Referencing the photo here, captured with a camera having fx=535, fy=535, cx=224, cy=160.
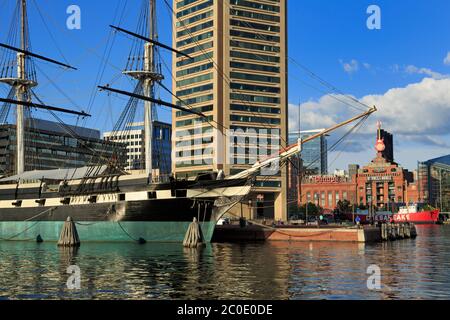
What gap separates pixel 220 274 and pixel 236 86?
95649 mm

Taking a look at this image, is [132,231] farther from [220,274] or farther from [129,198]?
[220,274]

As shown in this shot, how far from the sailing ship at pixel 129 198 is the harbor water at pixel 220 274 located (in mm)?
5235

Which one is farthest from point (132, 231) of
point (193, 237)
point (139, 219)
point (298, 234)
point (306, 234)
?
point (306, 234)

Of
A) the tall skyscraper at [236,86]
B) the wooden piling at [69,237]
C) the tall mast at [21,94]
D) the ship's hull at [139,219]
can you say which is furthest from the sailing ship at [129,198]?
the tall skyscraper at [236,86]

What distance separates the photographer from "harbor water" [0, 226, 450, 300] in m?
23.1

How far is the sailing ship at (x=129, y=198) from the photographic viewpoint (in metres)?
49.7

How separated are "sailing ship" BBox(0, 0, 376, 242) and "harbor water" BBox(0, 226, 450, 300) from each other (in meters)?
5.24

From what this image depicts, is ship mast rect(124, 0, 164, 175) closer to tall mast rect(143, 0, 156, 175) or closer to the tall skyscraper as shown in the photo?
tall mast rect(143, 0, 156, 175)

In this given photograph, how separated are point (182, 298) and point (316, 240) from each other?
119 feet

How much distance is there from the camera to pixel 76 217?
178ft

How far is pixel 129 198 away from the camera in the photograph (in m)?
50.6

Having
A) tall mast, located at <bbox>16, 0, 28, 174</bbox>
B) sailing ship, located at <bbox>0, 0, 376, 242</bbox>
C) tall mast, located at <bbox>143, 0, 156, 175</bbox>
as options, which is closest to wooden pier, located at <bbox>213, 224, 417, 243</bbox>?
sailing ship, located at <bbox>0, 0, 376, 242</bbox>

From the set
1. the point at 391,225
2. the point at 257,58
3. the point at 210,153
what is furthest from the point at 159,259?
the point at 257,58
